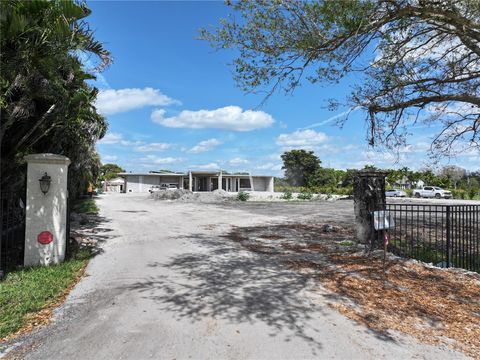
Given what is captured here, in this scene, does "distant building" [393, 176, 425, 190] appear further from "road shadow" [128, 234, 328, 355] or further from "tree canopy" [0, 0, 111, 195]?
"tree canopy" [0, 0, 111, 195]

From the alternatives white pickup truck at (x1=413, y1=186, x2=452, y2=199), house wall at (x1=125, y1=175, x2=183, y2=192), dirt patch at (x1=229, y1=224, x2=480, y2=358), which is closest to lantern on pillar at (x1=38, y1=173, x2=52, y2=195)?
dirt patch at (x1=229, y1=224, x2=480, y2=358)

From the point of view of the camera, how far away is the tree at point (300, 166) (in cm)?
6556

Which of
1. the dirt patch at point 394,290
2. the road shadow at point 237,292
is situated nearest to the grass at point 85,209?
the dirt patch at point 394,290

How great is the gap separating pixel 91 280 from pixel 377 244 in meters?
6.56

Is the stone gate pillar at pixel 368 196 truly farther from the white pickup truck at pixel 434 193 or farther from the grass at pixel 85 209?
the white pickup truck at pixel 434 193

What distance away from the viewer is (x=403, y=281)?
618cm

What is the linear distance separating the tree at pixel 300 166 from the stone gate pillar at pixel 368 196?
55787 mm

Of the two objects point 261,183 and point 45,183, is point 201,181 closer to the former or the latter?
point 261,183

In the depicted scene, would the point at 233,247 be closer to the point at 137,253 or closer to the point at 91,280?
the point at 137,253

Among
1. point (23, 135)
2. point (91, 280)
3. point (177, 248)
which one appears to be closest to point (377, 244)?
point (177, 248)

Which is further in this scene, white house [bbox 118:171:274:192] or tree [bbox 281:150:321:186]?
tree [bbox 281:150:321:186]

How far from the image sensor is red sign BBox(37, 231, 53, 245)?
6.81 meters

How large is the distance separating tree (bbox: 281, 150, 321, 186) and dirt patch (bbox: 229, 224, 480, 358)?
56.8m

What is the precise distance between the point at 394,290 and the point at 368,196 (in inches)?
138
